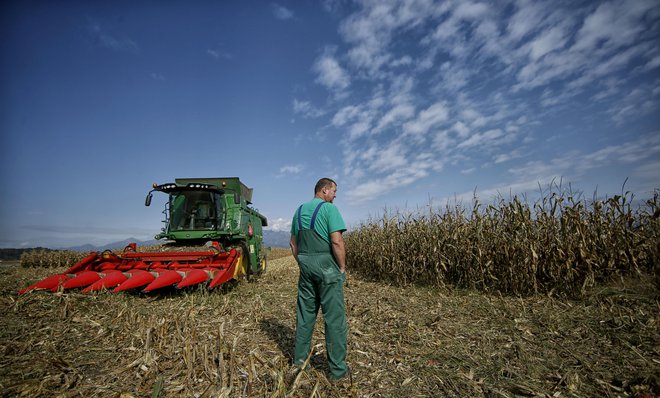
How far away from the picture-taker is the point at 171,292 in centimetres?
789

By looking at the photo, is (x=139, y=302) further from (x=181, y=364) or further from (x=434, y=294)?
(x=434, y=294)

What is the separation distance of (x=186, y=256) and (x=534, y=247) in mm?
8437

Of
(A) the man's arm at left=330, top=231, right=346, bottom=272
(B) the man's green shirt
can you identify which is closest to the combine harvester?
(B) the man's green shirt

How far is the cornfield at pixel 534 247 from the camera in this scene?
6141mm

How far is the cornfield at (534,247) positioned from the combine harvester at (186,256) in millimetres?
5283

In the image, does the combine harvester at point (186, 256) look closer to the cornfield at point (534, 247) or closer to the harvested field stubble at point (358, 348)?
the harvested field stubble at point (358, 348)

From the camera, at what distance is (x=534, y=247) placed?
22.2 feet


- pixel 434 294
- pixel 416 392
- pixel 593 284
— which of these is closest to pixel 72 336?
pixel 416 392

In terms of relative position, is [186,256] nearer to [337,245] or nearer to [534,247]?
[337,245]

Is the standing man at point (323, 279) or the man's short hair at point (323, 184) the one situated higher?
the man's short hair at point (323, 184)

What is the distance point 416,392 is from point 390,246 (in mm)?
6644

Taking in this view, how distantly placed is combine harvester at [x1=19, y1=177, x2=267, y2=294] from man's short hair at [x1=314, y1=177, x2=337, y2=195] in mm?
4176

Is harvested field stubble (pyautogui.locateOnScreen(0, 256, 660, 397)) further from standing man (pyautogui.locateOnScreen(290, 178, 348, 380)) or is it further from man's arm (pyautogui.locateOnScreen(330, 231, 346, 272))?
man's arm (pyautogui.locateOnScreen(330, 231, 346, 272))

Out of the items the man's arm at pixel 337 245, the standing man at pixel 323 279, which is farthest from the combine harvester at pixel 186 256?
the man's arm at pixel 337 245
